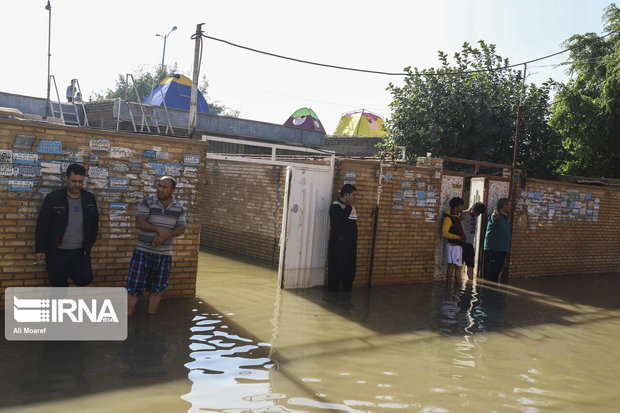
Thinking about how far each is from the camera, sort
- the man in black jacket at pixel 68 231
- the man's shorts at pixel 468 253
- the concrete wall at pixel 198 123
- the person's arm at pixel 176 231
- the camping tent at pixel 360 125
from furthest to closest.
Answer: the camping tent at pixel 360 125, the concrete wall at pixel 198 123, the man's shorts at pixel 468 253, the person's arm at pixel 176 231, the man in black jacket at pixel 68 231

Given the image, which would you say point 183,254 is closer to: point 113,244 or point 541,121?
point 113,244

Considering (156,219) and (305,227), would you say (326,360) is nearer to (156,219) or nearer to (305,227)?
(156,219)

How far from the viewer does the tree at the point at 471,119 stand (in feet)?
50.1

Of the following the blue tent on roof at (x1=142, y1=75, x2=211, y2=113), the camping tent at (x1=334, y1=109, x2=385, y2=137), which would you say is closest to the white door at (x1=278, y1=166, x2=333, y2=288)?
the blue tent on roof at (x1=142, y1=75, x2=211, y2=113)

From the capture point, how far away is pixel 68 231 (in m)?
6.14

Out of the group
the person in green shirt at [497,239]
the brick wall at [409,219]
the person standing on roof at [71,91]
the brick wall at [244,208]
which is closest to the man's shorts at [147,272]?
the brick wall at [409,219]

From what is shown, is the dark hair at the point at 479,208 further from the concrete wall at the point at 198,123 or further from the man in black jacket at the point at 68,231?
the concrete wall at the point at 198,123

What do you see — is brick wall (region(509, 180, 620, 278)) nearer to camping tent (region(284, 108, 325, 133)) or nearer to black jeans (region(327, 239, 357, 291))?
black jeans (region(327, 239, 357, 291))

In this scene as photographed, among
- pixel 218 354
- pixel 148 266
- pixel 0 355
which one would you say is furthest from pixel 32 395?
pixel 148 266

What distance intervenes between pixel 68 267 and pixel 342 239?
423 centimetres

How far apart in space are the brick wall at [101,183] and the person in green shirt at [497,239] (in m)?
6.22

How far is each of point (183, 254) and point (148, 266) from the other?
117 cm

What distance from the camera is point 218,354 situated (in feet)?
18.5
